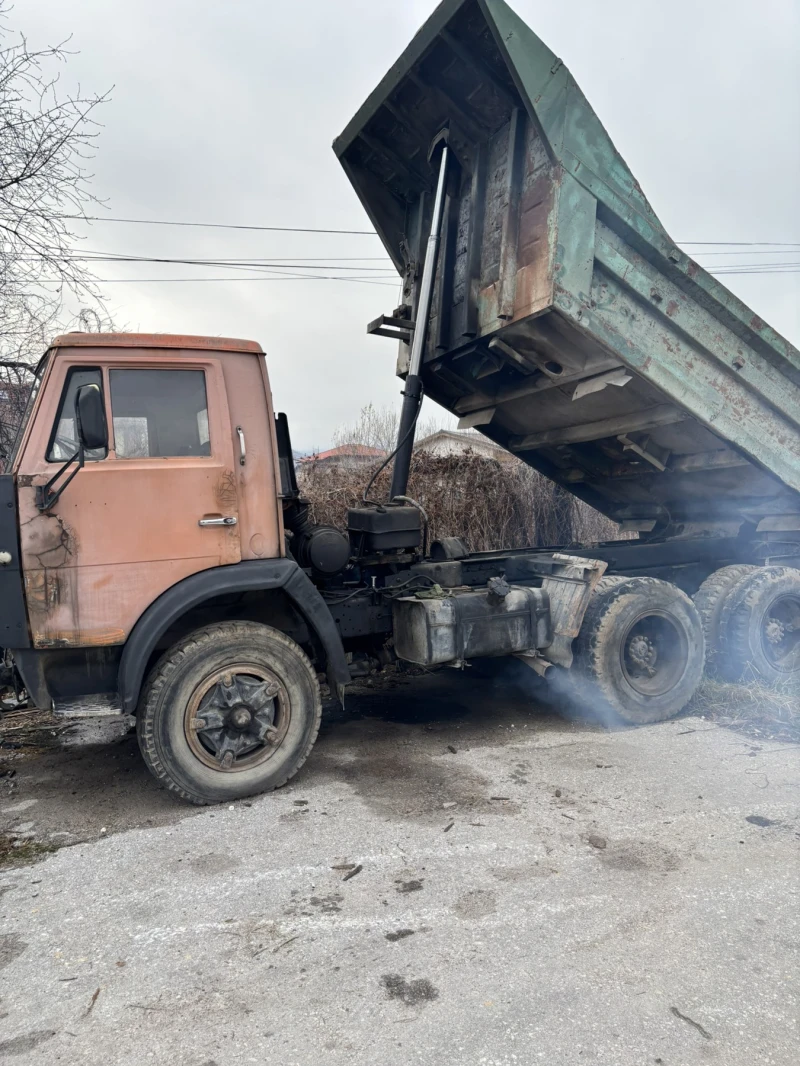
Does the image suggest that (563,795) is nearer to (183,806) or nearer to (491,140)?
(183,806)

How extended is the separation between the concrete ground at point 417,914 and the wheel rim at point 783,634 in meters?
1.71

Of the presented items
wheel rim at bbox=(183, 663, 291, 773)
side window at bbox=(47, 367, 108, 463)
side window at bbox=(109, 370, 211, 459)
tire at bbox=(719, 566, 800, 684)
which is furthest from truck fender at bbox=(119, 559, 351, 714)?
tire at bbox=(719, 566, 800, 684)

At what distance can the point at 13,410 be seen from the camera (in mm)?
5461

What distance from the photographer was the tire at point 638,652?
5242 millimetres

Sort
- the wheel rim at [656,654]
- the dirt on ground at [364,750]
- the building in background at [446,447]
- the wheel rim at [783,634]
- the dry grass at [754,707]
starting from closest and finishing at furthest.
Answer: the dirt on ground at [364,750]
the dry grass at [754,707]
the wheel rim at [656,654]
the wheel rim at [783,634]
the building in background at [446,447]

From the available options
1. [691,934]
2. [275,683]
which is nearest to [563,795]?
[691,934]

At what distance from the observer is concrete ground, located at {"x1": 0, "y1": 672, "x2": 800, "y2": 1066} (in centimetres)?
219

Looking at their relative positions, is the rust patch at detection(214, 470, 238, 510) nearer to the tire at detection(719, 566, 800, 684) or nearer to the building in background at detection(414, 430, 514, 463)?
the tire at detection(719, 566, 800, 684)

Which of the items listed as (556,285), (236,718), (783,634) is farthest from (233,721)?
(783,634)

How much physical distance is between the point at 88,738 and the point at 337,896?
9.94ft

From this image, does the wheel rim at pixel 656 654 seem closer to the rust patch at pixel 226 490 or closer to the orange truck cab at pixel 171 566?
the orange truck cab at pixel 171 566

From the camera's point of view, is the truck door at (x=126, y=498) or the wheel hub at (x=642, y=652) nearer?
the truck door at (x=126, y=498)

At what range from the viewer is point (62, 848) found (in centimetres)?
349

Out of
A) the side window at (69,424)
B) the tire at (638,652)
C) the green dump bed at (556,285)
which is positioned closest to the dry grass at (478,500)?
the green dump bed at (556,285)
